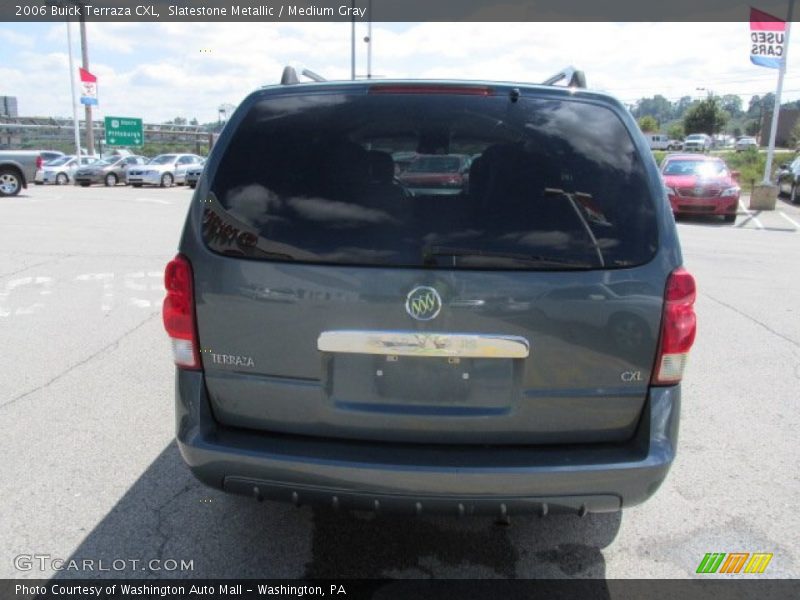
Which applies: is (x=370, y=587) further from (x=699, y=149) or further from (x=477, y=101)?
(x=699, y=149)

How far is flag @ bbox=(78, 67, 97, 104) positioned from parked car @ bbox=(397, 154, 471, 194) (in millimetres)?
39495

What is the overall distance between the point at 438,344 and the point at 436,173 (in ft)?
3.55

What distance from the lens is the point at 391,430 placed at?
250cm

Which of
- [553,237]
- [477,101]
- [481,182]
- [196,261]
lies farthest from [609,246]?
[196,261]

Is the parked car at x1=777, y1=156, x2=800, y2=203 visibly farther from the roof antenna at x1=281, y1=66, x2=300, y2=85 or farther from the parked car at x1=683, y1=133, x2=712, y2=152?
the parked car at x1=683, y1=133, x2=712, y2=152

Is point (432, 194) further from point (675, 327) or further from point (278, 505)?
point (278, 505)

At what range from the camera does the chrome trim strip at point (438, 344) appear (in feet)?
7.89

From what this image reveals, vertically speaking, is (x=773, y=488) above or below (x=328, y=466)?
below

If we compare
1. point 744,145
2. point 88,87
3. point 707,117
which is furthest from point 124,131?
point 744,145

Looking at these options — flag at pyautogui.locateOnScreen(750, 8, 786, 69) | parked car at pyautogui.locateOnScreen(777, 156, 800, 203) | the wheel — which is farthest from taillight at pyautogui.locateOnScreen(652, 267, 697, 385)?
parked car at pyautogui.locateOnScreen(777, 156, 800, 203)

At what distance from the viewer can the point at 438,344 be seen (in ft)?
7.91

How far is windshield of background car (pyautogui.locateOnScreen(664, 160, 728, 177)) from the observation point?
18.0 meters

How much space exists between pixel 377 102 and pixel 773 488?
298 cm

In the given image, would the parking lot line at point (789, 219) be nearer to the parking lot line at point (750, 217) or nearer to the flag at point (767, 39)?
the parking lot line at point (750, 217)
